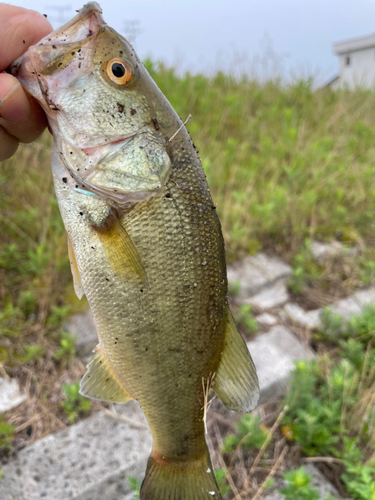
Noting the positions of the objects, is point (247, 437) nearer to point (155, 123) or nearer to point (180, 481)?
point (180, 481)

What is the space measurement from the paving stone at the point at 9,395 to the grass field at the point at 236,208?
54mm

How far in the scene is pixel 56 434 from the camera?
1603 millimetres

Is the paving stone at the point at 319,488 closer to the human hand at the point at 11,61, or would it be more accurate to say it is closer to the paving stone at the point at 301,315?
the paving stone at the point at 301,315

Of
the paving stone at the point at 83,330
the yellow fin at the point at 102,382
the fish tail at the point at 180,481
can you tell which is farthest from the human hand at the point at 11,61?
the paving stone at the point at 83,330

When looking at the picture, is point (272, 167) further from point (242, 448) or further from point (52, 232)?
point (242, 448)

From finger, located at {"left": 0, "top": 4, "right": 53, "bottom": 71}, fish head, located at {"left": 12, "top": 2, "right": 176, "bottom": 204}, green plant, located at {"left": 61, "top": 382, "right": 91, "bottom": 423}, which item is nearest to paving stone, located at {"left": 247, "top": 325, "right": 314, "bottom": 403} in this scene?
green plant, located at {"left": 61, "top": 382, "right": 91, "bottom": 423}

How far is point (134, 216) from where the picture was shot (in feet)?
3.09

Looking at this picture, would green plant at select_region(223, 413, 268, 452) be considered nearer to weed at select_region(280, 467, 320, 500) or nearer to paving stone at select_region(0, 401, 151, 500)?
weed at select_region(280, 467, 320, 500)

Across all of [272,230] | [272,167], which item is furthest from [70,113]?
→ [272,167]

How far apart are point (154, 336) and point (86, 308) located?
1.33 m

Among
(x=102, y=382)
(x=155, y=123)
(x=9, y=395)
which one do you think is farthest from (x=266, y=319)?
(x=155, y=123)

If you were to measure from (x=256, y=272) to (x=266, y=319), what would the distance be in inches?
18.7

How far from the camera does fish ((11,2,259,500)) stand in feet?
3.01

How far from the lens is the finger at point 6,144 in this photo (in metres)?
1.12
